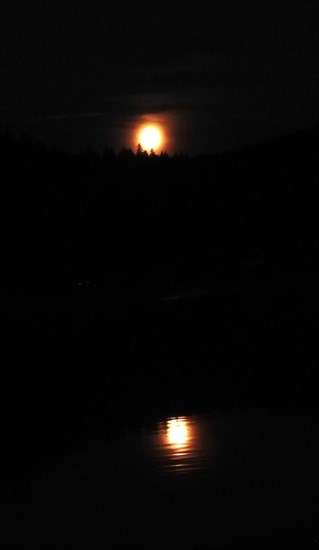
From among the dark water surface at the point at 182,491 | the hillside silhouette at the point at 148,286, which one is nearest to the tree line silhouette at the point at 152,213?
the hillside silhouette at the point at 148,286

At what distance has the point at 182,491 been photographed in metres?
7.79

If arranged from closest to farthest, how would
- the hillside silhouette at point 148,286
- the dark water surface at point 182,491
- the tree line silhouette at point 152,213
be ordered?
the dark water surface at point 182,491 < the hillside silhouette at point 148,286 < the tree line silhouette at point 152,213

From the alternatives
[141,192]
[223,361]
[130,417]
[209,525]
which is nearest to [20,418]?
[130,417]

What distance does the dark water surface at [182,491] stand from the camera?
6836mm

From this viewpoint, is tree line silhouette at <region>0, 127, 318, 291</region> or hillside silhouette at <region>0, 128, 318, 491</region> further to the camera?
tree line silhouette at <region>0, 127, 318, 291</region>

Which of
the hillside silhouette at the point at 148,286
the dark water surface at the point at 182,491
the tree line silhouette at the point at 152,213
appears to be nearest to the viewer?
the dark water surface at the point at 182,491

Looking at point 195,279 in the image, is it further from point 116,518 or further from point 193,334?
point 116,518

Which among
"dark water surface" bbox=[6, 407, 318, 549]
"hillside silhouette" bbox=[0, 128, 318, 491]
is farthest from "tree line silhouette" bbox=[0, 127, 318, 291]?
"dark water surface" bbox=[6, 407, 318, 549]

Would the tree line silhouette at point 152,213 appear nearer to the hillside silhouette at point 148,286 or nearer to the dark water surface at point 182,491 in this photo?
the hillside silhouette at point 148,286

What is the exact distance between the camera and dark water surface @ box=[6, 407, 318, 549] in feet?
22.4

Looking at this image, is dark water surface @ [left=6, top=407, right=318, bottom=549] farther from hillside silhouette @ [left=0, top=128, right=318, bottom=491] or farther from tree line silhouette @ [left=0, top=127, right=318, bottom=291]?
tree line silhouette @ [left=0, top=127, right=318, bottom=291]

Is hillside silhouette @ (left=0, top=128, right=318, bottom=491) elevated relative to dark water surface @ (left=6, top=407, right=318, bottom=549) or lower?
elevated

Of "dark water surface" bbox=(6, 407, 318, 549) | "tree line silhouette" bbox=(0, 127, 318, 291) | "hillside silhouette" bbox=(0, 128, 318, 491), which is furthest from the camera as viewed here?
"tree line silhouette" bbox=(0, 127, 318, 291)

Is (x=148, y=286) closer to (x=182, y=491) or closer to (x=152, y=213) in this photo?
(x=152, y=213)
